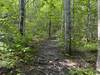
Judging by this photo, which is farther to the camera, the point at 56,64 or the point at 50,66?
the point at 56,64

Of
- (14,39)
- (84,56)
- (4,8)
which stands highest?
(4,8)

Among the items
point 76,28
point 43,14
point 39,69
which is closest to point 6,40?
point 39,69

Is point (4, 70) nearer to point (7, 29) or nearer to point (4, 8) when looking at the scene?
point (7, 29)

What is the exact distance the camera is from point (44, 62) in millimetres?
6961

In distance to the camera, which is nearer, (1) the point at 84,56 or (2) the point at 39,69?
(2) the point at 39,69

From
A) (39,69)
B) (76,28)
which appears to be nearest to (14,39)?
(39,69)

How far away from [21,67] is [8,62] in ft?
1.50

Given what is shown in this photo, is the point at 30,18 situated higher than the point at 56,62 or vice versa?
the point at 30,18

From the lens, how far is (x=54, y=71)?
616 cm

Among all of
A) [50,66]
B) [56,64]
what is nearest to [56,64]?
[56,64]

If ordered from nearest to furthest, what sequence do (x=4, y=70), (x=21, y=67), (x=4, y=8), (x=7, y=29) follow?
(x=4, y=70) → (x=21, y=67) → (x=7, y=29) → (x=4, y=8)

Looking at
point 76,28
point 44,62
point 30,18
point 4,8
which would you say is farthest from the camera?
point 30,18

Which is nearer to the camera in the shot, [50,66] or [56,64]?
[50,66]

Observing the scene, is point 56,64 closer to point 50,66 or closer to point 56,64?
point 56,64
